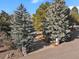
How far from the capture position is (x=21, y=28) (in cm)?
2002

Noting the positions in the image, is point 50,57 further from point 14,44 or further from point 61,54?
point 14,44

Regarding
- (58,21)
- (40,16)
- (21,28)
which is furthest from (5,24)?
(40,16)

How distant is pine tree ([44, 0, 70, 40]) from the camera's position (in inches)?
920

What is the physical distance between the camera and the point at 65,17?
77.2 feet

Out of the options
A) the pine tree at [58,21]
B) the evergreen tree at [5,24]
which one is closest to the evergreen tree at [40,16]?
the pine tree at [58,21]

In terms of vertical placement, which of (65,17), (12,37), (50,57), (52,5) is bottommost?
(50,57)

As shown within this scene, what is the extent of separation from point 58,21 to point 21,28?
5.58 meters

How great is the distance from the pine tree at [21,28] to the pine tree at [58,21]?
3946mm

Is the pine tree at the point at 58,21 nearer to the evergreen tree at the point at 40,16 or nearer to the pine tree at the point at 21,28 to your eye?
the evergreen tree at the point at 40,16

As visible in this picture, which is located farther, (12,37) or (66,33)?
(66,33)

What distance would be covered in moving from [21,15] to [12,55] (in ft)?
14.1

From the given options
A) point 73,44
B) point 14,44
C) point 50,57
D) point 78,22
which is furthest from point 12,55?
point 78,22

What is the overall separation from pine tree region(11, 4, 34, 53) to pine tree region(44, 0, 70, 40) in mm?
3946

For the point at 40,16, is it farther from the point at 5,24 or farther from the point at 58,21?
the point at 5,24
